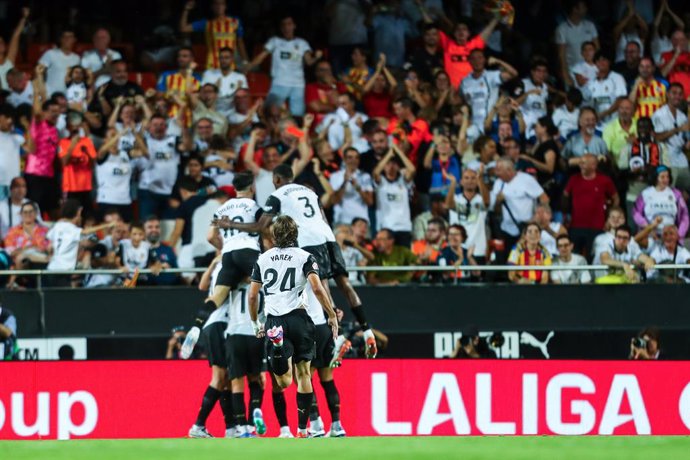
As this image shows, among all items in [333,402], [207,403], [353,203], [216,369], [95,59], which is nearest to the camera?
[333,402]

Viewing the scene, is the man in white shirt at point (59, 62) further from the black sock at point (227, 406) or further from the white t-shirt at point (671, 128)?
the white t-shirt at point (671, 128)

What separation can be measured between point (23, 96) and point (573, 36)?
8336mm

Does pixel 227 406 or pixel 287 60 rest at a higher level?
pixel 287 60

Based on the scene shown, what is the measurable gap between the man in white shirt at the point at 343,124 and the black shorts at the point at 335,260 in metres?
6.27

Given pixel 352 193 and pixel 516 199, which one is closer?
pixel 516 199

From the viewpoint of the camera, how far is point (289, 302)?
43.0 feet

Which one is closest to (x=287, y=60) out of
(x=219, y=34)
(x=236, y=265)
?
(x=219, y=34)

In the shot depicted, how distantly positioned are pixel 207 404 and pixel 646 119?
28.2ft

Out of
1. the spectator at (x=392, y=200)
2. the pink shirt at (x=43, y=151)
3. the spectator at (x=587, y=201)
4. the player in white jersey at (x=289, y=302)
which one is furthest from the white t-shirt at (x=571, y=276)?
the pink shirt at (x=43, y=151)

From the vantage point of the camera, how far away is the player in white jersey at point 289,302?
12.9m

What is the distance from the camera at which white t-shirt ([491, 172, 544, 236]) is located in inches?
757

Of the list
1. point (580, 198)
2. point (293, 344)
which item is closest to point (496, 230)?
point (580, 198)

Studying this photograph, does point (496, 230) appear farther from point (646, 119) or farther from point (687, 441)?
point (687, 441)

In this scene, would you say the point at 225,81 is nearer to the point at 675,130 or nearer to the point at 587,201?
the point at 587,201
